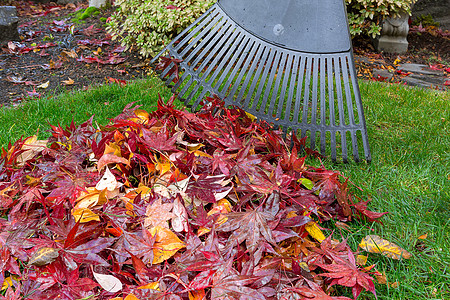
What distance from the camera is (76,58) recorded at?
3.89 metres

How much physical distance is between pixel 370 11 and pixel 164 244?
4435mm

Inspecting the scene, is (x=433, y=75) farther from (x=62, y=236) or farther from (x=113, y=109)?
(x=62, y=236)

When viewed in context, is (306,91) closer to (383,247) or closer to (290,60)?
(290,60)

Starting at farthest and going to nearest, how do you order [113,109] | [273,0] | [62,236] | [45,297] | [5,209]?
[113,109], [273,0], [5,209], [62,236], [45,297]

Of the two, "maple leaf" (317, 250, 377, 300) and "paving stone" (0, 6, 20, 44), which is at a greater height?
"paving stone" (0, 6, 20, 44)

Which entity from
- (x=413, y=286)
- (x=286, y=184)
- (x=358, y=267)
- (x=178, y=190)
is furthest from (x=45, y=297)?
(x=413, y=286)

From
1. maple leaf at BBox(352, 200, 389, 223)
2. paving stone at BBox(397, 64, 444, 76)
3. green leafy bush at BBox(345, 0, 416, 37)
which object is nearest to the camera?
maple leaf at BBox(352, 200, 389, 223)

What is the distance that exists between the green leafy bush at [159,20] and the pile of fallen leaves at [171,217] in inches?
85.4

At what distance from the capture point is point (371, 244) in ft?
3.97

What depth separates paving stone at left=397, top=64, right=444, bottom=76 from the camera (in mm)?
4030

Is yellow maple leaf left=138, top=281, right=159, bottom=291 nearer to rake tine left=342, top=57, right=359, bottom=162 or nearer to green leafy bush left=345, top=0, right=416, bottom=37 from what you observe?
rake tine left=342, top=57, right=359, bottom=162

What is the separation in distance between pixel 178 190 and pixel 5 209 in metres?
0.75

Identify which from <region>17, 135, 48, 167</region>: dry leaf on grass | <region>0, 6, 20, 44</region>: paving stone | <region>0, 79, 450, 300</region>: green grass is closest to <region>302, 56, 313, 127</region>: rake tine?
<region>0, 79, 450, 300</region>: green grass

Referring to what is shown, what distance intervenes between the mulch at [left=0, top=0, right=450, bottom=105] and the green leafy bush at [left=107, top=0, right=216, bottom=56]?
23 cm
